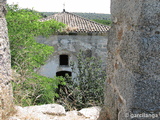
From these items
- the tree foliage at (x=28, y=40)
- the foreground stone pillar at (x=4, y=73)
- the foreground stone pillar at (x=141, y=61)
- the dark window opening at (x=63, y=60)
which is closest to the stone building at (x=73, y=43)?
the dark window opening at (x=63, y=60)

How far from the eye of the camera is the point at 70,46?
1223 cm

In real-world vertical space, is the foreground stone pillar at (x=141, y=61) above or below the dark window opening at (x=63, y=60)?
above

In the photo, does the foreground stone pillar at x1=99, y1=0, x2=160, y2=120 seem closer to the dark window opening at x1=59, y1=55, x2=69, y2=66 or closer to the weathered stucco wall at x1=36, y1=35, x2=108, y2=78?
the weathered stucco wall at x1=36, y1=35, x2=108, y2=78

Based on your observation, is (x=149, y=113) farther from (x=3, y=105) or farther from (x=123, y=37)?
(x=3, y=105)

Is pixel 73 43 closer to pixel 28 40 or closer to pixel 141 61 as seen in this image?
pixel 28 40

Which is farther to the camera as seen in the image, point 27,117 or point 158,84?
point 27,117

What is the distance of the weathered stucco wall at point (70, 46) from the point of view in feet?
39.7

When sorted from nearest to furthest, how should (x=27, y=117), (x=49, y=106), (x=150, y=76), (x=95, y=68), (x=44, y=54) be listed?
(x=150, y=76), (x=27, y=117), (x=49, y=106), (x=44, y=54), (x=95, y=68)

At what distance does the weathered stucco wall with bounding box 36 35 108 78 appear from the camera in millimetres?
12094

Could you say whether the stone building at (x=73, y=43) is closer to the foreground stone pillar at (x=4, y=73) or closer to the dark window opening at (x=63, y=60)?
the dark window opening at (x=63, y=60)

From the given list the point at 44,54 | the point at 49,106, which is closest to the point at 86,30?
the point at 44,54

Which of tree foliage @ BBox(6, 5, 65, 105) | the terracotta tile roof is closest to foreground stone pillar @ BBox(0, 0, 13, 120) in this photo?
tree foliage @ BBox(6, 5, 65, 105)

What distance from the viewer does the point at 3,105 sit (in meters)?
2.65

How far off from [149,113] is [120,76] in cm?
36
